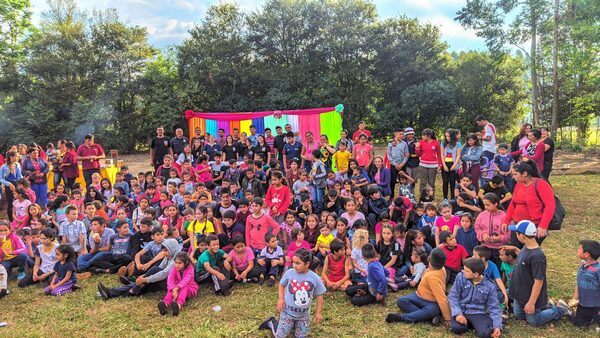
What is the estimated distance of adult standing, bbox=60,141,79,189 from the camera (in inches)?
387

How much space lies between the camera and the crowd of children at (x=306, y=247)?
409 cm

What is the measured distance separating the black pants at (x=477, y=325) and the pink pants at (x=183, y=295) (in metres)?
3.15

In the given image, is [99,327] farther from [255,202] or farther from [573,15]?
[573,15]

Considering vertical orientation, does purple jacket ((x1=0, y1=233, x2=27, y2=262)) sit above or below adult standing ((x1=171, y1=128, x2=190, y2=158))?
below

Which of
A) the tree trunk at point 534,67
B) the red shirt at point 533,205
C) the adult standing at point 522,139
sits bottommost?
the red shirt at point 533,205

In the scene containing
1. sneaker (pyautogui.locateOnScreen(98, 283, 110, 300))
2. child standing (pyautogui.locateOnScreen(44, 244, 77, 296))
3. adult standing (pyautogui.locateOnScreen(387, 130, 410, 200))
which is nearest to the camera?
sneaker (pyautogui.locateOnScreen(98, 283, 110, 300))

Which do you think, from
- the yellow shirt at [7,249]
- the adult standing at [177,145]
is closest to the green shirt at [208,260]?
the yellow shirt at [7,249]

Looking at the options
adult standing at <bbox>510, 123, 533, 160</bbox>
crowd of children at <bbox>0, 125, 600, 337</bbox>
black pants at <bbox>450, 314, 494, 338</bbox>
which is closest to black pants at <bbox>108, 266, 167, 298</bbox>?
crowd of children at <bbox>0, 125, 600, 337</bbox>

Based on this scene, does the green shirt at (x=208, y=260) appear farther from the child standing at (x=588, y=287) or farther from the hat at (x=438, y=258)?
the child standing at (x=588, y=287)

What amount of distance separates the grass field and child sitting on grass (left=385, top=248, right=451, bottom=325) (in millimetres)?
103

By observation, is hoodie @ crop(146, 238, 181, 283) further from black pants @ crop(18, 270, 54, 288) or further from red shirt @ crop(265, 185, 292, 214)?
red shirt @ crop(265, 185, 292, 214)

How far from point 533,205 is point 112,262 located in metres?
5.88

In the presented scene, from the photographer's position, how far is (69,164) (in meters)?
9.84

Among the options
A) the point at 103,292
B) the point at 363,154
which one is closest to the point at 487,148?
the point at 363,154
